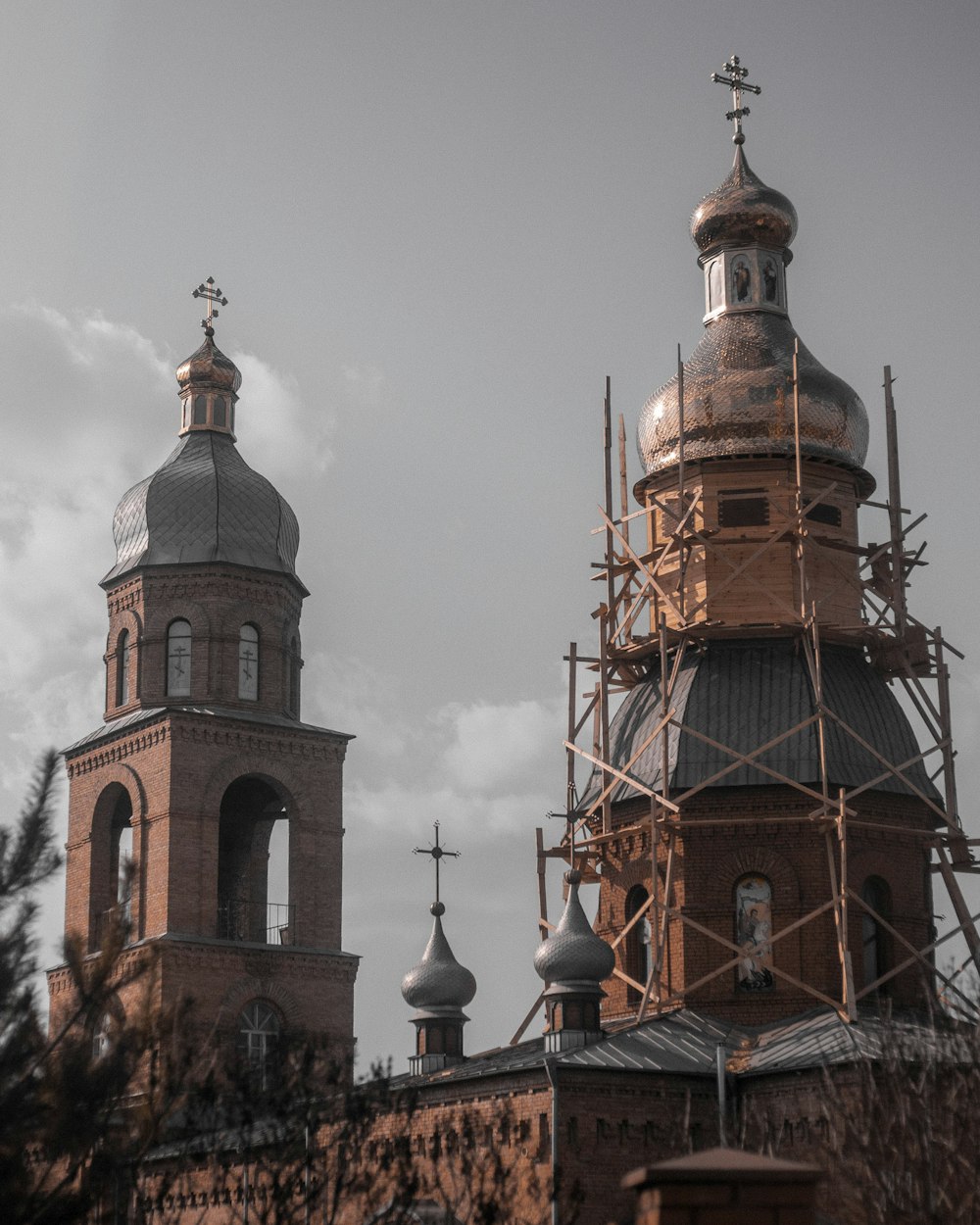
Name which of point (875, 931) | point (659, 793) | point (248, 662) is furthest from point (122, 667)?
point (875, 931)

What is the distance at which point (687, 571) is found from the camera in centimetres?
2962

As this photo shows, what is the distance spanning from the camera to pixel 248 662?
108 feet

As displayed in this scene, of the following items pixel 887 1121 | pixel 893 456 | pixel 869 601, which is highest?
pixel 893 456

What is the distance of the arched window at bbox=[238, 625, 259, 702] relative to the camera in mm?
32656

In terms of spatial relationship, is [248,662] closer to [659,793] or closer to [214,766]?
[214,766]

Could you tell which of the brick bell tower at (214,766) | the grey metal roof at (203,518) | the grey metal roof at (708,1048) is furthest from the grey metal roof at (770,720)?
the grey metal roof at (203,518)

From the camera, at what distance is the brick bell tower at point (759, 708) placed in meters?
27.1

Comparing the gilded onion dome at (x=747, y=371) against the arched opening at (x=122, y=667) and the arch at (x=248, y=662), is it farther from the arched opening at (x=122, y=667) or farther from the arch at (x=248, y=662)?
the arched opening at (x=122, y=667)

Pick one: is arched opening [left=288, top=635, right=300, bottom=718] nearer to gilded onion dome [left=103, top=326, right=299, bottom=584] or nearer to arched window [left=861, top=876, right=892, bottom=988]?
gilded onion dome [left=103, top=326, right=299, bottom=584]

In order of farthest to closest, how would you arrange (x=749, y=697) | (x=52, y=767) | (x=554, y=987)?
1. (x=749, y=697)
2. (x=554, y=987)
3. (x=52, y=767)

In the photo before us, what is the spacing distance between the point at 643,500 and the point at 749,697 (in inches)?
153

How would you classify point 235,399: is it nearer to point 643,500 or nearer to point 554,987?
point 643,500

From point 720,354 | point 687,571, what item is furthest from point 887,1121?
point 720,354

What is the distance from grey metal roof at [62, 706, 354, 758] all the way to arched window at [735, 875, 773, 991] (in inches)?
304
